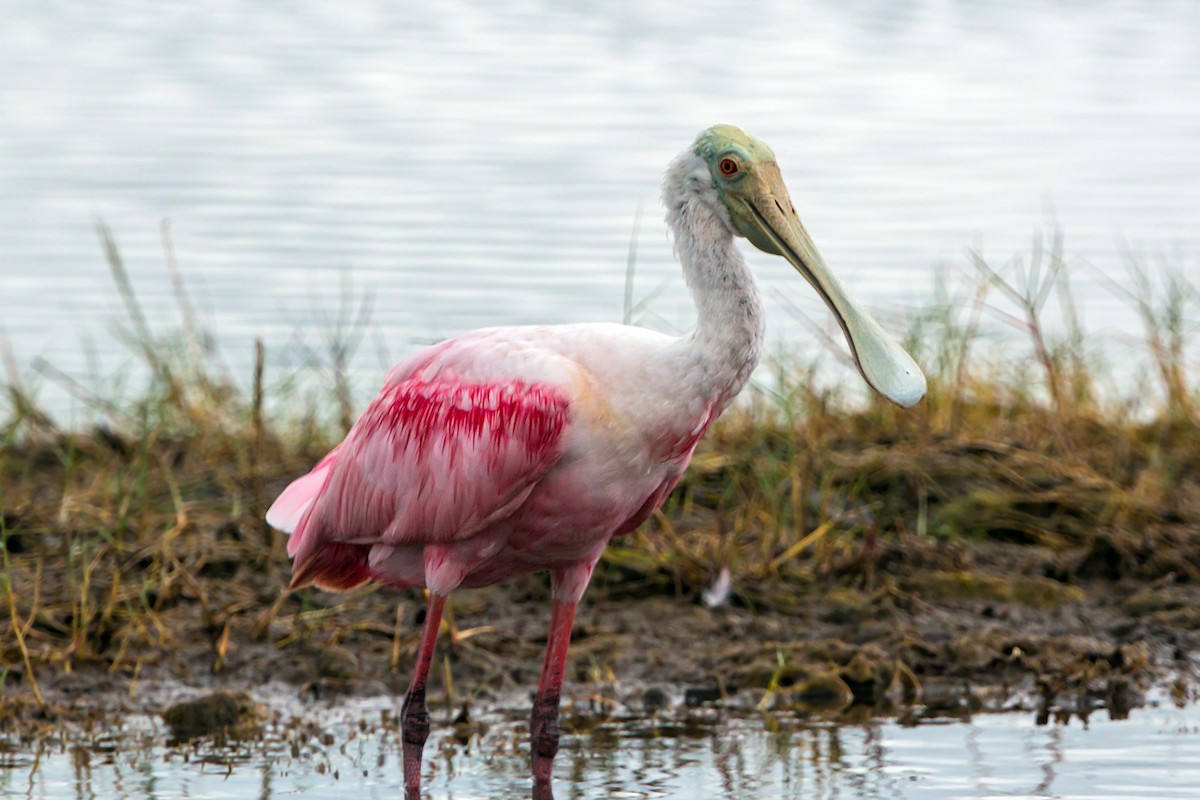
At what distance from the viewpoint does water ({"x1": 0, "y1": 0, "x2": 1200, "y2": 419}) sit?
12.1 metres

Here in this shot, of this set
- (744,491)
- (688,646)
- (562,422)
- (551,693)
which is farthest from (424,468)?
(744,491)

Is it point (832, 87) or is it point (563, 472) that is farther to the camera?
point (832, 87)

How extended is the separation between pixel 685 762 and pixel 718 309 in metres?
1.50

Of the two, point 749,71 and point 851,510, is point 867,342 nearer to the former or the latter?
point 851,510

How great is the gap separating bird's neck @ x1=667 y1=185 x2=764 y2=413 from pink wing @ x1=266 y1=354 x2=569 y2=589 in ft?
1.26

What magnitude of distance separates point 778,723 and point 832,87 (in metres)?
11.5

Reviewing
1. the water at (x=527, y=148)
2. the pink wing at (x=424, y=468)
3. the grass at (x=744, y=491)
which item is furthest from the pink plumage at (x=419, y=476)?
the water at (x=527, y=148)

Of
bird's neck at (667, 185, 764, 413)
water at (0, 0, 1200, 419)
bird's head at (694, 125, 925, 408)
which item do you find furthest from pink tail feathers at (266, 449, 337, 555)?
water at (0, 0, 1200, 419)

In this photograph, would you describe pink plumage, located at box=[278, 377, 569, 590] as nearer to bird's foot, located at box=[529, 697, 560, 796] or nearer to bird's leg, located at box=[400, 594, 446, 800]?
bird's leg, located at box=[400, 594, 446, 800]

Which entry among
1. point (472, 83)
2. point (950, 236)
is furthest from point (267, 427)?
point (472, 83)

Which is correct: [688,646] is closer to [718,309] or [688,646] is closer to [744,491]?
[744,491]

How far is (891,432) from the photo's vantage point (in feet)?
29.8

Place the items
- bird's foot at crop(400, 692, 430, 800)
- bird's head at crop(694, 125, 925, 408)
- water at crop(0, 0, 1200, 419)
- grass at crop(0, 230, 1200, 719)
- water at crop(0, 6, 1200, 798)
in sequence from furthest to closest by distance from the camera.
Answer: water at crop(0, 0, 1200, 419)
grass at crop(0, 230, 1200, 719)
water at crop(0, 6, 1200, 798)
bird's foot at crop(400, 692, 430, 800)
bird's head at crop(694, 125, 925, 408)

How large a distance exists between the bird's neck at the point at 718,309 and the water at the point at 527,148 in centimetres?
399
